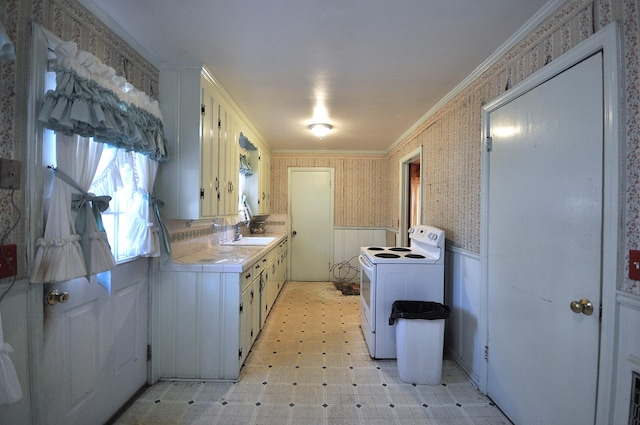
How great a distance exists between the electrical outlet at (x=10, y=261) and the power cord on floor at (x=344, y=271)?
4.41m

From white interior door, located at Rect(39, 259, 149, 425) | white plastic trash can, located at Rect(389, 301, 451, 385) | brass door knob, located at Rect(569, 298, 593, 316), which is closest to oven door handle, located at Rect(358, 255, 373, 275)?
white plastic trash can, located at Rect(389, 301, 451, 385)

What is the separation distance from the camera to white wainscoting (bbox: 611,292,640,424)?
110 cm

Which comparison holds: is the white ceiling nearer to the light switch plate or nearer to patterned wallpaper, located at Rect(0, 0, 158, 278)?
patterned wallpaper, located at Rect(0, 0, 158, 278)

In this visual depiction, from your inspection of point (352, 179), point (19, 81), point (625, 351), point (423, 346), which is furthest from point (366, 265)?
point (352, 179)

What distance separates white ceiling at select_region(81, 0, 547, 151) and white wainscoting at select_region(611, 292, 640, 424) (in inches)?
57.9

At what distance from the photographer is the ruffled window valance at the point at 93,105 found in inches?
48.9

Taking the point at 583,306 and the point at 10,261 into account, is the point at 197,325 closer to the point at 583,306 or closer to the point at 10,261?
the point at 10,261

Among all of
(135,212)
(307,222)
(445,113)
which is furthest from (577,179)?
(307,222)

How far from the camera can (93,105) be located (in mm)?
1352

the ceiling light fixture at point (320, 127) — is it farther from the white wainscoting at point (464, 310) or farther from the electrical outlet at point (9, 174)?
the electrical outlet at point (9, 174)

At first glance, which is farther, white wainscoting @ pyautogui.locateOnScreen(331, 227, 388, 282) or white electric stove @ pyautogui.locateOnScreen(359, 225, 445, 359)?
white wainscoting @ pyautogui.locateOnScreen(331, 227, 388, 282)

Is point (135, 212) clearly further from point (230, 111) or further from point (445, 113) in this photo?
point (445, 113)

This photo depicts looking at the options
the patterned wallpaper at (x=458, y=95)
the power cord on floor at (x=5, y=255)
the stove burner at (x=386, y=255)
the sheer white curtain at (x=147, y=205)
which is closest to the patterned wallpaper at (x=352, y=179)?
the patterned wallpaper at (x=458, y=95)

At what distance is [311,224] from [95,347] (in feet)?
12.6
